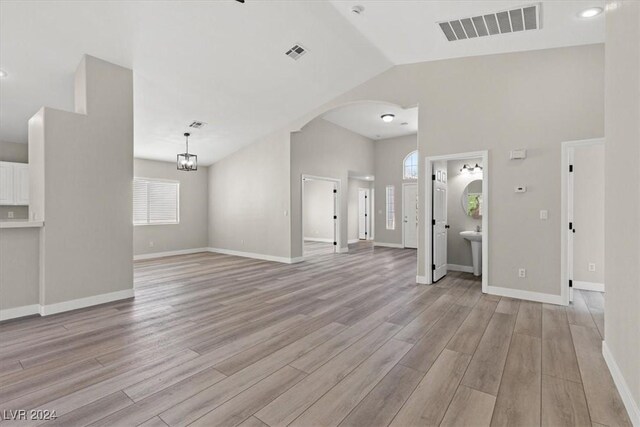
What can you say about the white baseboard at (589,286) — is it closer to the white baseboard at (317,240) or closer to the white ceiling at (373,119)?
the white ceiling at (373,119)

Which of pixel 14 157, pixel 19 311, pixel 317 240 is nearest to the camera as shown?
pixel 19 311

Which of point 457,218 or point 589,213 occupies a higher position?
point 589,213

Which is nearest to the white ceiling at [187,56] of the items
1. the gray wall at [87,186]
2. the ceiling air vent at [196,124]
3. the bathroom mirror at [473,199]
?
the ceiling air vent at [196,124]

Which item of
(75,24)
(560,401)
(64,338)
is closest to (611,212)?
(560,401)

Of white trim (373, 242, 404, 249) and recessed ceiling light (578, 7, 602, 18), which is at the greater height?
recessed ceiling light (578, 7, 602, 18)

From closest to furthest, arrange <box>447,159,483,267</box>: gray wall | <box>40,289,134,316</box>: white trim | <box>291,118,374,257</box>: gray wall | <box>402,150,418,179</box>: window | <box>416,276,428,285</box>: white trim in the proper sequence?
1. <box>40,289,134,316</box>: white trim
2. <box>416,276,428,285</box>: white trim
3. <box>447,159,483,267</box>: gray wall
4. <box>291,118,374,257</box>: gray wall
5. <box>402,150,418,179</box>: window

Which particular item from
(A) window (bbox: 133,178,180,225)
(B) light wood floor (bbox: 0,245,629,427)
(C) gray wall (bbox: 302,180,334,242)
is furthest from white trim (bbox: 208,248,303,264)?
(C) gray wall (bbox: 302,180,334,242)

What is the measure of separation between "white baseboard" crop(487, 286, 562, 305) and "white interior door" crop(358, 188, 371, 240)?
25.6 ft

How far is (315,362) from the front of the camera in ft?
8.05

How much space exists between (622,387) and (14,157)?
9669mm

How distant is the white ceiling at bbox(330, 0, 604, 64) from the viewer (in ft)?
11.2

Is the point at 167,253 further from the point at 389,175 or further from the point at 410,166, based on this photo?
the point at 410,166

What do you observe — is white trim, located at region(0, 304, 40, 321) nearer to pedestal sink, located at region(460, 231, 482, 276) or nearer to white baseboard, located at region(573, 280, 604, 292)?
pedestal sink, located at region(460, 231, 482, 276)

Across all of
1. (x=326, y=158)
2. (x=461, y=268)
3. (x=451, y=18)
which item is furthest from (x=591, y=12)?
(x=326, y=158)
